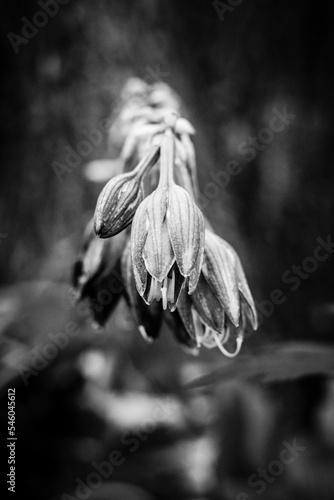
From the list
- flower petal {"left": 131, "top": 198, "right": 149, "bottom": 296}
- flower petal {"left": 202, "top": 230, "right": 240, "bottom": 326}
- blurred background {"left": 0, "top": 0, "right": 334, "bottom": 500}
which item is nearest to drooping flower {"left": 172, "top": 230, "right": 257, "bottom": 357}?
flower petal {"left": 202, "top": 230, "right": 240, "bottom": 326}

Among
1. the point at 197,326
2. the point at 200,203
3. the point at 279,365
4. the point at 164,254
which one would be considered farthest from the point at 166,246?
the point at 200,203

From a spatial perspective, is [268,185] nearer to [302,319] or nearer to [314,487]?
[302,319]

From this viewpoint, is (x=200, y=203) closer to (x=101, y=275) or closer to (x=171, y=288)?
(x=101, y=275)

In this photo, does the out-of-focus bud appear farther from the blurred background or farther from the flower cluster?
the blurred background

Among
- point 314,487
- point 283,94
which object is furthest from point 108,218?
point 283,94

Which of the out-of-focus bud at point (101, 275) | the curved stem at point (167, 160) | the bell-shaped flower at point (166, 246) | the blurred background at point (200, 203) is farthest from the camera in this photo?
the blurred background at point (200, 203)

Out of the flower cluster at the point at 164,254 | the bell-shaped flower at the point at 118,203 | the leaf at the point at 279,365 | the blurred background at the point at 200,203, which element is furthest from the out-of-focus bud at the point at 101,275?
the blurred background at the point at 200,203

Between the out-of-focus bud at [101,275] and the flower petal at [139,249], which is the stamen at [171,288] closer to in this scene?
the flower petal at [139,249]
